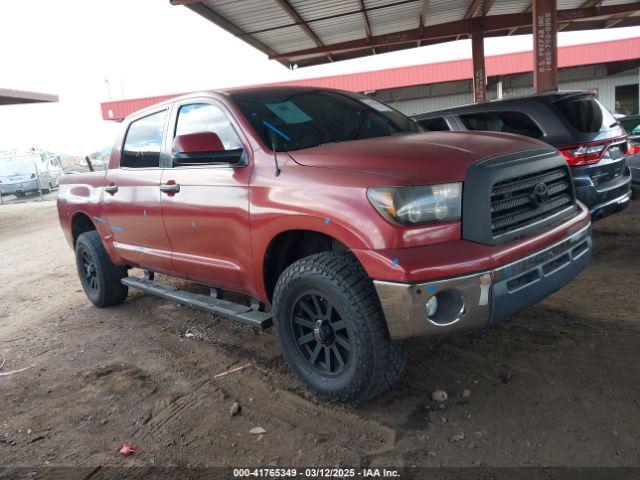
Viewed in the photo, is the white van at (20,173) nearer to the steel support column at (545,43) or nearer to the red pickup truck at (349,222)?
the steel support column at (545,43)

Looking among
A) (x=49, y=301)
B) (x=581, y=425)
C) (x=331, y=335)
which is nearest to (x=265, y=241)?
(x=331, y=335)

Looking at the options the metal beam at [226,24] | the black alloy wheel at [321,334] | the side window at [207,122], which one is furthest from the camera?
the metal beam at [226,24]

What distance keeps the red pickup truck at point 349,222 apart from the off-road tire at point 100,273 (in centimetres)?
117

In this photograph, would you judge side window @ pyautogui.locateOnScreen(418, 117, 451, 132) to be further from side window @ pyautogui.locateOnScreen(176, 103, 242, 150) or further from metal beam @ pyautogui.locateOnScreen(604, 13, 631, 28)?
metal beam @ pyautogui.locateOnScreen(604, 13, 631, 28)

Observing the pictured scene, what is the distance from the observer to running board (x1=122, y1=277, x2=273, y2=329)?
3.30 m

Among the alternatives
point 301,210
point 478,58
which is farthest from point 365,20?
point 301,210

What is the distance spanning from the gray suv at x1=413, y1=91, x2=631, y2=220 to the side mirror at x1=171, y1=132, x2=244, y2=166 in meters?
3.53

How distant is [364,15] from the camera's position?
1066cm

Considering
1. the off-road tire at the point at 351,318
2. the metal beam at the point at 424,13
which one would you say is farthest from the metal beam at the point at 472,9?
the off-road tire at the point at 351,318

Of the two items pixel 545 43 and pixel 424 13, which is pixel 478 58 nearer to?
pixel 424 13

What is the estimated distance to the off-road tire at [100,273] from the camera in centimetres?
507

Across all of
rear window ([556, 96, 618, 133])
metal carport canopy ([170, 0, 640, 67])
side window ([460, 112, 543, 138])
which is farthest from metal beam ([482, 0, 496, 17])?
rear window ([556, 96, 618, 133])

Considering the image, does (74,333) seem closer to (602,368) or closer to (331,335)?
(331,335)

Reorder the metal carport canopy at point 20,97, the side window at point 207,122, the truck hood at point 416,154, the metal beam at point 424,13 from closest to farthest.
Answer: the truck hood at point 416,154 < the side window at point 207,122 < the metal beam at point 424,13 < the metal carport canopy at point 20,97
